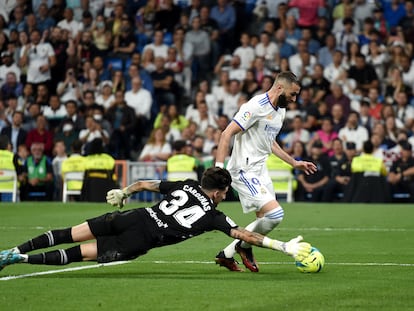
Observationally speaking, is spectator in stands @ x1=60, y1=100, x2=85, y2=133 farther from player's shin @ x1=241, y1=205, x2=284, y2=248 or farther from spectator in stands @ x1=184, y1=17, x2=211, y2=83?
player's shin @ x1=241, y1=205, x2=284, y2=248

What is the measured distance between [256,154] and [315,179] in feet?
43.8

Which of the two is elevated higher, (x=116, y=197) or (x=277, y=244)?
(x=116, y=197)

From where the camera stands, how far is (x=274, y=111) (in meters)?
12.4

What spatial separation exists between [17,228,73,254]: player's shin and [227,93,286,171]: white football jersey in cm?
231

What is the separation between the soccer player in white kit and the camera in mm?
11984

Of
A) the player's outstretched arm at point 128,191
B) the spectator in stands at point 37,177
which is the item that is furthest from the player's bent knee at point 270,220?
the spectator in stands at point 37,177

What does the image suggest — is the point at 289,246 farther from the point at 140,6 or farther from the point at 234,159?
the point at 140,6

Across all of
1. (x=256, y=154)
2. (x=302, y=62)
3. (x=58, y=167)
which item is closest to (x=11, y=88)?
(x=58, y=167)

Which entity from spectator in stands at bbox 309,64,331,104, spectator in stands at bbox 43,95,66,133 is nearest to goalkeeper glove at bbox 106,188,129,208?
spectator in stands at bbox 309,64,331,104

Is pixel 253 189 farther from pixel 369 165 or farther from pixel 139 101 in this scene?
pixel 139 101

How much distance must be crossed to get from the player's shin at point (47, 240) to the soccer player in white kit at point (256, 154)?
189 cm

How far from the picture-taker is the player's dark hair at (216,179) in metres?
10.8

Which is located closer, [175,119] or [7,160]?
[7,160]

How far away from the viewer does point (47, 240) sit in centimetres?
1091
